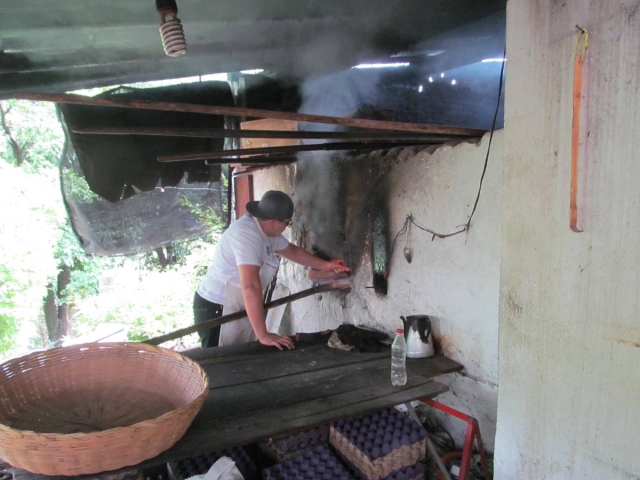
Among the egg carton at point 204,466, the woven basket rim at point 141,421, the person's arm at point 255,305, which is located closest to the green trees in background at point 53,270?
the person's arm at point 255,305

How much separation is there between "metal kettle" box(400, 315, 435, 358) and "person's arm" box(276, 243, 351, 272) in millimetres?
1224

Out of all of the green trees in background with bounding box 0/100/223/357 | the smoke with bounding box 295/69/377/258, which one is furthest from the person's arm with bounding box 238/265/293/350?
the green trees in background with bounding box 0/100/223/357

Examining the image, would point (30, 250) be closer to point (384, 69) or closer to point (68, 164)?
point (68, 164)

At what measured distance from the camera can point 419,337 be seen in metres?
2.97

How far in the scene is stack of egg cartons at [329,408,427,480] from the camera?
232 centimetres

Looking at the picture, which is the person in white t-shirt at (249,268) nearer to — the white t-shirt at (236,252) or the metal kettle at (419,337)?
the white t-shirt at (236,252)

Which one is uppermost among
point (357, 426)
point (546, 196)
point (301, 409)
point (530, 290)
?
point (546, 196)

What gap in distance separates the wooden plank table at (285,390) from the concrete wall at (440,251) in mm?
257

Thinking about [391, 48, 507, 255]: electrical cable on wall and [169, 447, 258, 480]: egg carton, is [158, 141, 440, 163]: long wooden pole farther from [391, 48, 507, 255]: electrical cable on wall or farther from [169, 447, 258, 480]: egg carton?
[169, 447, 258, 480]: egg carton

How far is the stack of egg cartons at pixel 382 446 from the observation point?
2322 millimetres

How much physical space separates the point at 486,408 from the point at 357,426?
86 cm

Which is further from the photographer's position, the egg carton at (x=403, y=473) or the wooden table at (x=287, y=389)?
the egg carton at (x=403, y=473)

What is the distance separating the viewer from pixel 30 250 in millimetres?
10102

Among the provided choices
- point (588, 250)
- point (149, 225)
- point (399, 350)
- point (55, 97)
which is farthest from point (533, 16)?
point (149, 225)
